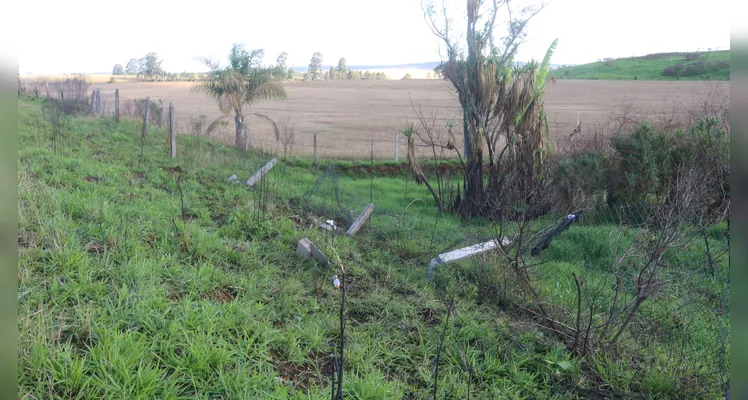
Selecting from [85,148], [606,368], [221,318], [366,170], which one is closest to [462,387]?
[606,368]

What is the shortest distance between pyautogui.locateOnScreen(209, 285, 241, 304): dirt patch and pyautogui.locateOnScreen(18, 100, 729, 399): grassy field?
0.02 meters

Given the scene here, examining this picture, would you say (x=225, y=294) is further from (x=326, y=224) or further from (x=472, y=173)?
(x=472, y=173)

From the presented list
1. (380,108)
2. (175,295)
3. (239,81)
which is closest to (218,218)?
(175,295)

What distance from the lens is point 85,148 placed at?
404 inches

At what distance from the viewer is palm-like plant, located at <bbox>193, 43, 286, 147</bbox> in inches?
722

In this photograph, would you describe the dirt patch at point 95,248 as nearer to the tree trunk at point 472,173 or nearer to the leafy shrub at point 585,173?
the tree trunk at point 472,173

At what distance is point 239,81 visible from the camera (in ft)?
60.5

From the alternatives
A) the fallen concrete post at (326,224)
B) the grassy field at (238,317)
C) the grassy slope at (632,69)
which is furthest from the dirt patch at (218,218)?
the grassy slope at (632,69)

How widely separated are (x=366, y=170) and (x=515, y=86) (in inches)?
264

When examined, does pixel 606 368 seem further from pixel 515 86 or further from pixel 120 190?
pixel 515 86

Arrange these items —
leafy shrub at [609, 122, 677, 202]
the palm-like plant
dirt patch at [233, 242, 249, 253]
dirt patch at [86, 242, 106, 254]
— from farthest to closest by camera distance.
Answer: the palm-like plant < leafy shrub at [609, 122, 677, 202] < dirt patch at [233, 242, 249, 253] < dirt patch at [86, 242, 106, 254]

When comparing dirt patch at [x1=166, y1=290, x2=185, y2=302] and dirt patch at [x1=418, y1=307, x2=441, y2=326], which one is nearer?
dirt patch at [x1=166, y1=290, x2=185, y2=302]

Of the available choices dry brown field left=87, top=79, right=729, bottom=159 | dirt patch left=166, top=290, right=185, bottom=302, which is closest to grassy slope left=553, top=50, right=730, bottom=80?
dry brown field left=87, top=79, right=729, bottom=159

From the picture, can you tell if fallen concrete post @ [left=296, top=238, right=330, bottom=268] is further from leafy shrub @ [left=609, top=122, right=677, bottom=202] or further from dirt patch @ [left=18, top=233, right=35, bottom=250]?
leafy shrub @ [left=609, top=122, right=677, bottom=202]
